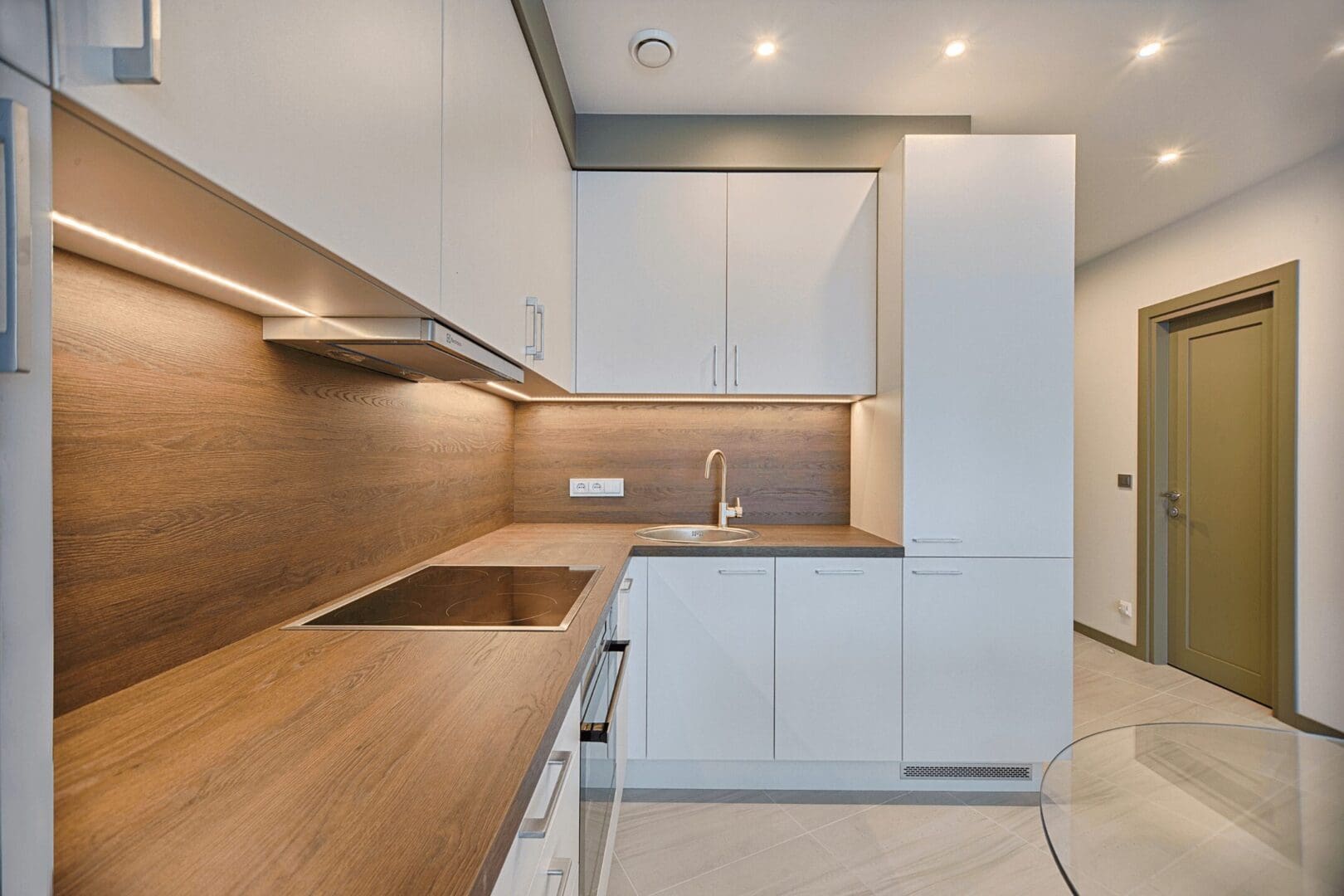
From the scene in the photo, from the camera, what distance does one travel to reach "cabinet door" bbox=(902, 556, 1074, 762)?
6.84 feet

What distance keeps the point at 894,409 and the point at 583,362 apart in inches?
47.0

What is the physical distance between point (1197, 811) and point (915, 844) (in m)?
0.94

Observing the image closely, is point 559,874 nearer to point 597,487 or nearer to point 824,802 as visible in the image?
point 824,802

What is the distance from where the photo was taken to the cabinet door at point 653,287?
7.77 ft

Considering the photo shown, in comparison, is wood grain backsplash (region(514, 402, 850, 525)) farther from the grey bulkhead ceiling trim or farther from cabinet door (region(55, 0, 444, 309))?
cabinet door (region(55, 0, 444, 309))

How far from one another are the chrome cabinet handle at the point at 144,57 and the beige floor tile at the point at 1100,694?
3.51 m

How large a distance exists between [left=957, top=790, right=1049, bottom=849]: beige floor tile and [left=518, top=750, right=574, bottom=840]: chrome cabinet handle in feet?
5.72

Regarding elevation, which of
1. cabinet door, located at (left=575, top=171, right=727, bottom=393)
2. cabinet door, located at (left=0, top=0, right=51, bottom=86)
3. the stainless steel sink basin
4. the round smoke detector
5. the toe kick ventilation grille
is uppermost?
the round smoke detector

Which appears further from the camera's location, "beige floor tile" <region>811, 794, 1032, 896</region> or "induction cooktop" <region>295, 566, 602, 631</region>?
"beige floor tile" <region>811, 794, 1032, 896</region>

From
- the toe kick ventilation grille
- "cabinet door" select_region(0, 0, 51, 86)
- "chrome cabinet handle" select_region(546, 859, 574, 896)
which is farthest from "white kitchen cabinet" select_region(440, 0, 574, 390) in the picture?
the toe kick ventilation grille

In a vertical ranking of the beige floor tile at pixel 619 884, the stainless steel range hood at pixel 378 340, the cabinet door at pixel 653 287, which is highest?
the cabinet door at pixel 653 287

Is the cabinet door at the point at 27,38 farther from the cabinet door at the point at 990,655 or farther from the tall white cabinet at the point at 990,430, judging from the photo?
the cabinet door at the point at 990,655

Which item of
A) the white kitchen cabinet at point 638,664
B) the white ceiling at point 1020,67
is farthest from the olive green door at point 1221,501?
the white kitchen cabinet at point 638,664

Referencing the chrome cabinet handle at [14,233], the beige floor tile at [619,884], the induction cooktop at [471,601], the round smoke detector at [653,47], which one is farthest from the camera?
the round smoke detector at [653,47]
